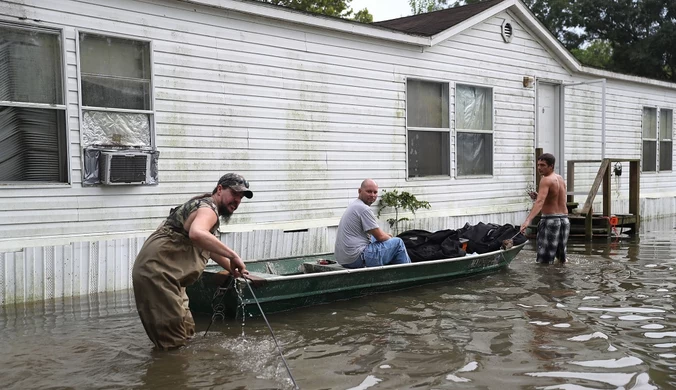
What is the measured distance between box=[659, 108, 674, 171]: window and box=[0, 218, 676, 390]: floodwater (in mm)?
11852

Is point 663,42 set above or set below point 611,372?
above

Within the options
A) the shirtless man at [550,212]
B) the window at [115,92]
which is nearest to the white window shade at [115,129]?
the window at [115,92]

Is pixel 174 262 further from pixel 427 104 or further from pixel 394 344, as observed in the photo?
pixel 427 104

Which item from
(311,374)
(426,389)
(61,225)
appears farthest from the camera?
(61,225)

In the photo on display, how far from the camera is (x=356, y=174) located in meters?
11.8

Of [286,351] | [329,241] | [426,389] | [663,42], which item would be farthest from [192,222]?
[663,42]

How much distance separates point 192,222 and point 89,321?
2511 mm

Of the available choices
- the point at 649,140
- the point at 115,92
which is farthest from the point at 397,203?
the point at 649,140

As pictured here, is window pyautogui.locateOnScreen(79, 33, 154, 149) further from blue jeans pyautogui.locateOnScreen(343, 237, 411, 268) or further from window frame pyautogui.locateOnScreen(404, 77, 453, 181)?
window frame pyautogui.locateOnScreen(404, 77, 453, 181)

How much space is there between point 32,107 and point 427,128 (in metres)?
7.27

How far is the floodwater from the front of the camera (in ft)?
17.4

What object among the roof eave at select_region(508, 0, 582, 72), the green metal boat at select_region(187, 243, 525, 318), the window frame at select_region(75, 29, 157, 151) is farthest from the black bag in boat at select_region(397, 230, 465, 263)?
the roof eave at select_region(508, 0, 582, 72)

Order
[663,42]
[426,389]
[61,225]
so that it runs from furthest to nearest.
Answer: [663,42]
[61,225]
[426,389]

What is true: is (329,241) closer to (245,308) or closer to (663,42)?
(245,308)
